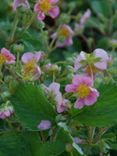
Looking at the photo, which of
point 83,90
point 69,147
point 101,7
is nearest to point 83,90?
point 83,90

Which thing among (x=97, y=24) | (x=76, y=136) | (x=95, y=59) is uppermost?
(x=95, y=59)

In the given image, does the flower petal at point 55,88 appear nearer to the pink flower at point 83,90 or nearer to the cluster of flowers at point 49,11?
the pink flower at point 83,90

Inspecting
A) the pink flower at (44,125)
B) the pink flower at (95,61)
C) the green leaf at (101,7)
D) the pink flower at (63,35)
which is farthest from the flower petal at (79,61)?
the green leaf at (101,7)

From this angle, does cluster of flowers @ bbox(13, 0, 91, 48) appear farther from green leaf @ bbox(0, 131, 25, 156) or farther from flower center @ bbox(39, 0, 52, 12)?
green leaf @ bbox(0, 131, 25, 156)

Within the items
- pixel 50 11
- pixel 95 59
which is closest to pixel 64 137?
pixel 95 59

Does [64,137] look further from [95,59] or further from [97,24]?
[97,24]

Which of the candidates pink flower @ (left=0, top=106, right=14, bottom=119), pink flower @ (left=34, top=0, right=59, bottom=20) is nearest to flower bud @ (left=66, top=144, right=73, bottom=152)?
pink flower @ (left=0, top=106, right=14, bottom=119)
